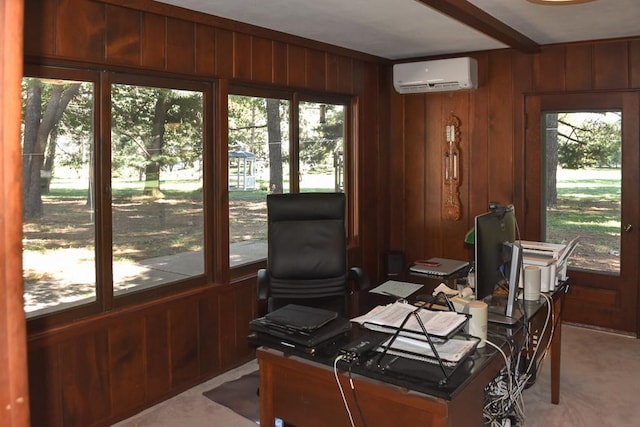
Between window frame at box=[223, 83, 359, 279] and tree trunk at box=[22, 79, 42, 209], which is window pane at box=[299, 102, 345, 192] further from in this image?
tree trunk at box=[22, 79, 42, 209]

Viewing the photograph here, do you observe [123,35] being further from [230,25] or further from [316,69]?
[316,69]

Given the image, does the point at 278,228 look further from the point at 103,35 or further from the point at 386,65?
the point at 386,65

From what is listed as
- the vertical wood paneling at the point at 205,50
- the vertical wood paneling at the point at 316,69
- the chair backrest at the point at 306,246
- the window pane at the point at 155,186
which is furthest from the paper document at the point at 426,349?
the vertical wood paneling at the point at 316,69

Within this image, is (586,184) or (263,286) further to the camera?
(586,184)

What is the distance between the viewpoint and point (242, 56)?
3.92 m

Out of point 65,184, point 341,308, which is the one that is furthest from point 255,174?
point 341,308

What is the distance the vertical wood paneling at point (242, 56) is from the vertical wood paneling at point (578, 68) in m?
2.66

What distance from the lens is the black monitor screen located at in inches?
94.0

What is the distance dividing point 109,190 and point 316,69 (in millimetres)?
2132

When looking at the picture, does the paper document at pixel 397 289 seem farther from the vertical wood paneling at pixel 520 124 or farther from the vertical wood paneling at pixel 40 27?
the vertical wood paneling at pixel 520 124

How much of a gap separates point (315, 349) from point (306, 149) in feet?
9.38

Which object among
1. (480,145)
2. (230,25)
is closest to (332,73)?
(230,25)

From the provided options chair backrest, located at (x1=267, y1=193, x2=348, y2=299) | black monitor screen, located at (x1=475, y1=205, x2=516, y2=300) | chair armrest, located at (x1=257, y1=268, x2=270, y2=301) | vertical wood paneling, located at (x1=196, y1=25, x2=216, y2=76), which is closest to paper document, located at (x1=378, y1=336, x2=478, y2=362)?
black monitor screen, located at (x1=475, y1=205, x2=516, y2=300)

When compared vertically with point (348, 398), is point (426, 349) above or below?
above
